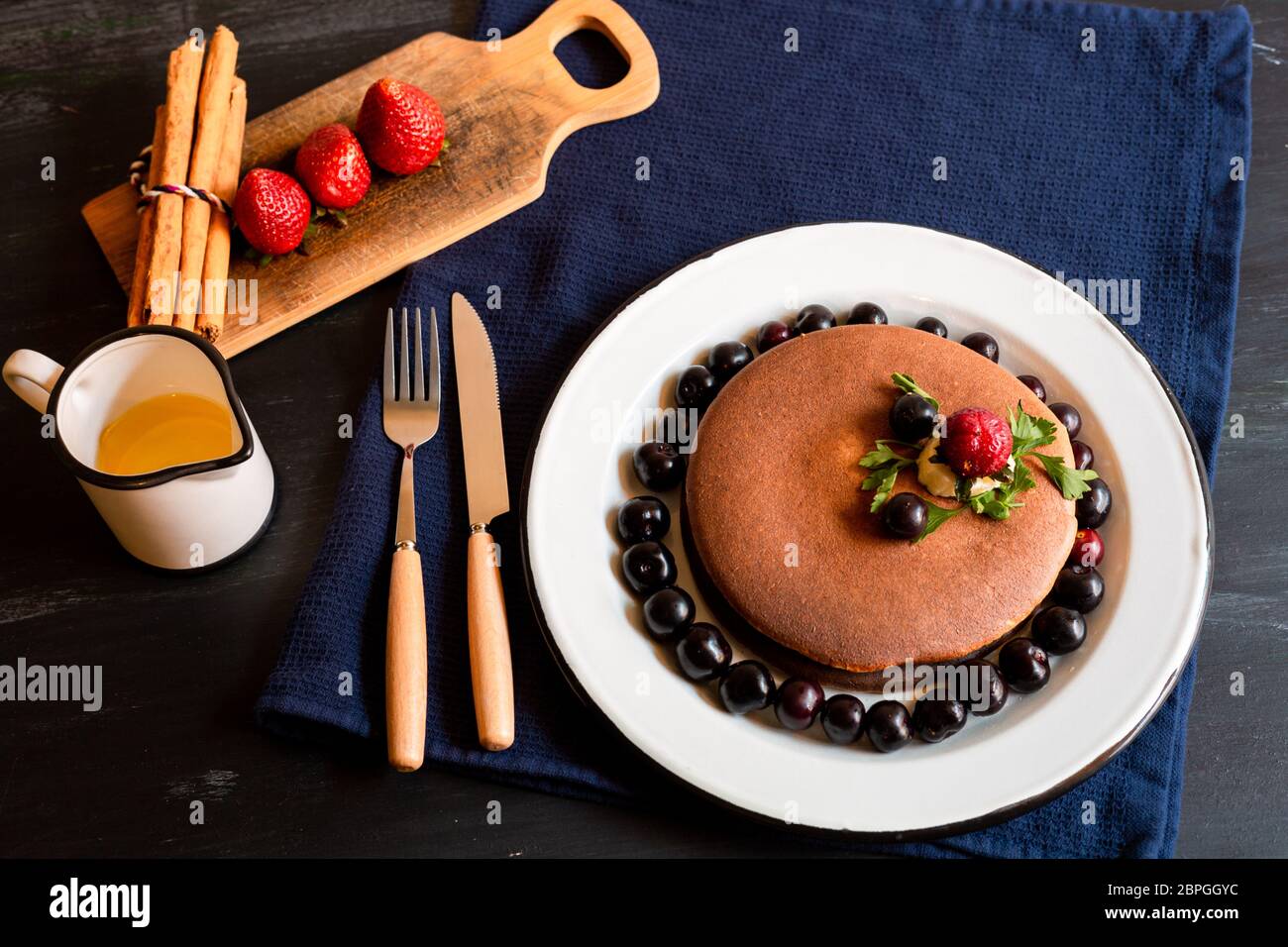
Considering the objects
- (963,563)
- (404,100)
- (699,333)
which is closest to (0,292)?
(404,100)

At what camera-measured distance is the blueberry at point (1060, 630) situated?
5.06 feet

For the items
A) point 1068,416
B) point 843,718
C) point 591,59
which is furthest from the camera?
point 591,59

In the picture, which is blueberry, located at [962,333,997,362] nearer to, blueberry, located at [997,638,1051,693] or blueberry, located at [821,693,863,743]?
blueberry, located at [997,638,1051,693]

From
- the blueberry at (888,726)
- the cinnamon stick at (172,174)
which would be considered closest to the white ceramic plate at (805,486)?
the blueberry at (888,726)

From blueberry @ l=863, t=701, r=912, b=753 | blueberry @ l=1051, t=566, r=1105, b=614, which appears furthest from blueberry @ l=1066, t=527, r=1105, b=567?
blueberry @ l=863, t=701, r=912, b=753

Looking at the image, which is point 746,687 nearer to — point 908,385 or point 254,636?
point 908,385

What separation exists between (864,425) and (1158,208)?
0.83 meters

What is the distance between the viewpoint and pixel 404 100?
74.0 inches

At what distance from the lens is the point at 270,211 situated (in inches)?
71.2

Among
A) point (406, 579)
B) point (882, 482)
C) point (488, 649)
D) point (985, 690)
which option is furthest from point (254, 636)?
point (985, 690)

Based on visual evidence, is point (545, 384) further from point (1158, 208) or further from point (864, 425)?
point (1158, 208)

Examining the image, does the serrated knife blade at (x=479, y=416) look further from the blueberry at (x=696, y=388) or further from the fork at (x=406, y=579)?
the blueberry at (x=696, y=388)

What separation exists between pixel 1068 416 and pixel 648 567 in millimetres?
692

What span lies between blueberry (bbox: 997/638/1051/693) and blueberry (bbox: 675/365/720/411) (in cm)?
59
